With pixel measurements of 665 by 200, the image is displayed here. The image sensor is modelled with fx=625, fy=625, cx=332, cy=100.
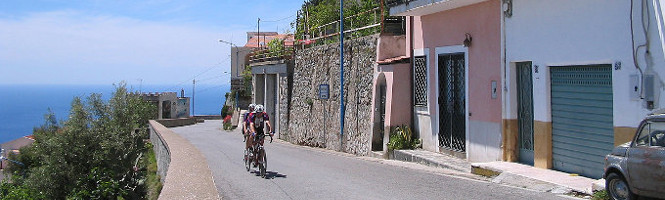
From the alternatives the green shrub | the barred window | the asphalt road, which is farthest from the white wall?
the green shrub

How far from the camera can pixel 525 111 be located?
43.0 ft

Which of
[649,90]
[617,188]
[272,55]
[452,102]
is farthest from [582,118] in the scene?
[272,55]

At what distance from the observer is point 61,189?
960 inches

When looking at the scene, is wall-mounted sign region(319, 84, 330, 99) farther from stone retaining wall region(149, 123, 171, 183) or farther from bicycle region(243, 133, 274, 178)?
bicycle region(243, 133, 274, 178)

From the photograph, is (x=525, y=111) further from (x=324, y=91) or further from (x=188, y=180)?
(x=324, y=91)

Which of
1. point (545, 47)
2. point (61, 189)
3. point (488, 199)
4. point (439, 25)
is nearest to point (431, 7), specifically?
point (439, 25)

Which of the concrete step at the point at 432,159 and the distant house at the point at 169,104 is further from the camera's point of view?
the distant house at the point at 169,104

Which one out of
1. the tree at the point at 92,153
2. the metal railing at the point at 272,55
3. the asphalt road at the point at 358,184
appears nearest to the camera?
the asphalt road at the point at 358,184

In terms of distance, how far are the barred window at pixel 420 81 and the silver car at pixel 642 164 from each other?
9156 millimetres

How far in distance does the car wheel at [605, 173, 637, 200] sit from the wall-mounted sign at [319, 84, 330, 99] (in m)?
17.5

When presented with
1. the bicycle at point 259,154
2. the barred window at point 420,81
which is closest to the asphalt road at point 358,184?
the bicycle at point 259,154

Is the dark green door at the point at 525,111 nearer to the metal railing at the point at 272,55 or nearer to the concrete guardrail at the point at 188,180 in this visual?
the concrete guardrail at the point at 188,180

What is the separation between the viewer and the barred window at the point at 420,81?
696 inches

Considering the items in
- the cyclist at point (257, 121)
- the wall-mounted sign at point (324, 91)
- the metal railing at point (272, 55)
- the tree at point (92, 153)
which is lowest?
the tree at point (92, 153)
